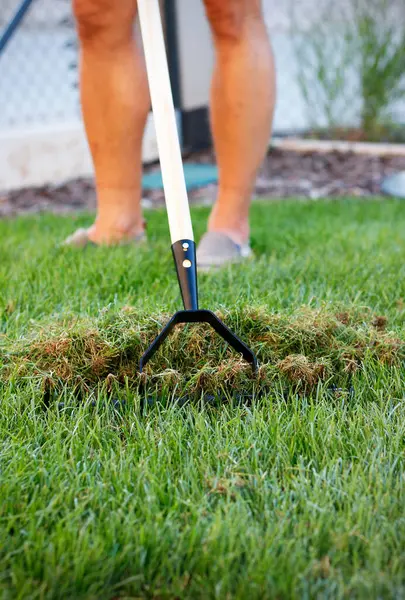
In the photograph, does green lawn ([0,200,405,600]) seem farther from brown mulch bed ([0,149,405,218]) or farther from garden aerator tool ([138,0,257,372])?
brown mulch bed ([0,149,405,218])

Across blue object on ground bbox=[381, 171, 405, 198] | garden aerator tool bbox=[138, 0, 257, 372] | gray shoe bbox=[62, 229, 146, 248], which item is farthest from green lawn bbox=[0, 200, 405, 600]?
blue object on ground bbox=[381, 171, 405, 198]

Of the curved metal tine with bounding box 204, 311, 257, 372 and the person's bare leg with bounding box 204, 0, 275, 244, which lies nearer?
the curved metal tine with bounding box 204, 311, 257, 372

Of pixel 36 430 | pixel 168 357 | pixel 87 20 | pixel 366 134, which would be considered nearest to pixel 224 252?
pixel 87 20

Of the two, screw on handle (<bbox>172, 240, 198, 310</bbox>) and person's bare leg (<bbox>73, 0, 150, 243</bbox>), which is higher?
person's bare leg (<bbox>73, 0, 150, 243</bbox>)

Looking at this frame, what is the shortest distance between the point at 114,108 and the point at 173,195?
2.91 feet

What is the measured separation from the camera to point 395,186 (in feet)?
12.6

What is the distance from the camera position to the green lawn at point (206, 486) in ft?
2.81

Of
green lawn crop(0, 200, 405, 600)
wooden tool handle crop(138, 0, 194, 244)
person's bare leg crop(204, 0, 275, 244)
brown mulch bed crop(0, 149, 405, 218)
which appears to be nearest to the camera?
green lawn crop(0, 200, 405, 600)

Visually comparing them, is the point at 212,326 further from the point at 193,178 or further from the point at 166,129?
the point at 193,178

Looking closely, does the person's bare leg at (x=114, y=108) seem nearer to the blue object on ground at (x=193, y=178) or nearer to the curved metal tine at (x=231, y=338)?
the curved metal tine at (x=231, y=338)

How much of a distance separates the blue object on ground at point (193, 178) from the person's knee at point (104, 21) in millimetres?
1689

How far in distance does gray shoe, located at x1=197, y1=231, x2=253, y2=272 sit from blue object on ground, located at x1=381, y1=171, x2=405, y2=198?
1719 millimetres

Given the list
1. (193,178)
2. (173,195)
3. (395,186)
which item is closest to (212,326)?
(173,195)

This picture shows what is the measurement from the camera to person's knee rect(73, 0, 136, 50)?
2.09m
